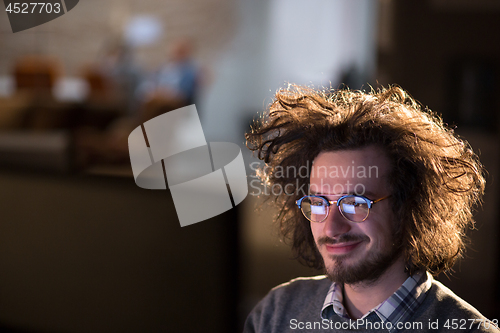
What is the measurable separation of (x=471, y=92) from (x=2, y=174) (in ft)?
9.33

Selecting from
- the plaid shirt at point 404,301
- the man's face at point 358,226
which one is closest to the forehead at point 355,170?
the man's face at point 358,226

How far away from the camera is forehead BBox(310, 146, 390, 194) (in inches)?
42.1

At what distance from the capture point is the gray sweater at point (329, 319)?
1.00m

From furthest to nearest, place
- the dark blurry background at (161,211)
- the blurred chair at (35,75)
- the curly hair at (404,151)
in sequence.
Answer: the blurred chair at (35,75)
the dark blurry background at (161,211)
the curly hair at (404,151)

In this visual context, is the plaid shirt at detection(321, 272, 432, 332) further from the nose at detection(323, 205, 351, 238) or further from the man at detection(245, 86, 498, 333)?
the nose at detection(323, 205, 351, 238)

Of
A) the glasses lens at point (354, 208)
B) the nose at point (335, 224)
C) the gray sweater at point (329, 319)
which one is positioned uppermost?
the glasses lens at point (354, 208)

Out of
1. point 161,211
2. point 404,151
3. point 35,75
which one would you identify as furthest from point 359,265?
point 35,75

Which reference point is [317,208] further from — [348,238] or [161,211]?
[161,211]

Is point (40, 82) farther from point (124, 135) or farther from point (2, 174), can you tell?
point (2, 174)

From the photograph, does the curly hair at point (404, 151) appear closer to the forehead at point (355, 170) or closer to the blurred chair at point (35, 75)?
the forehead at point (355, 170)

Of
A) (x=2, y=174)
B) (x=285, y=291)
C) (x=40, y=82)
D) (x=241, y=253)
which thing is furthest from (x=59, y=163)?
(x=40, y=82)

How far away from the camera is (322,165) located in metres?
1.13

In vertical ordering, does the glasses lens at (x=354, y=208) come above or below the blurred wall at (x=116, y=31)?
above

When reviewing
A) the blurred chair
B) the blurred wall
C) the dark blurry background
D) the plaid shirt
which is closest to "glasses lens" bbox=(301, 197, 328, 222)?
the plaid shirt
